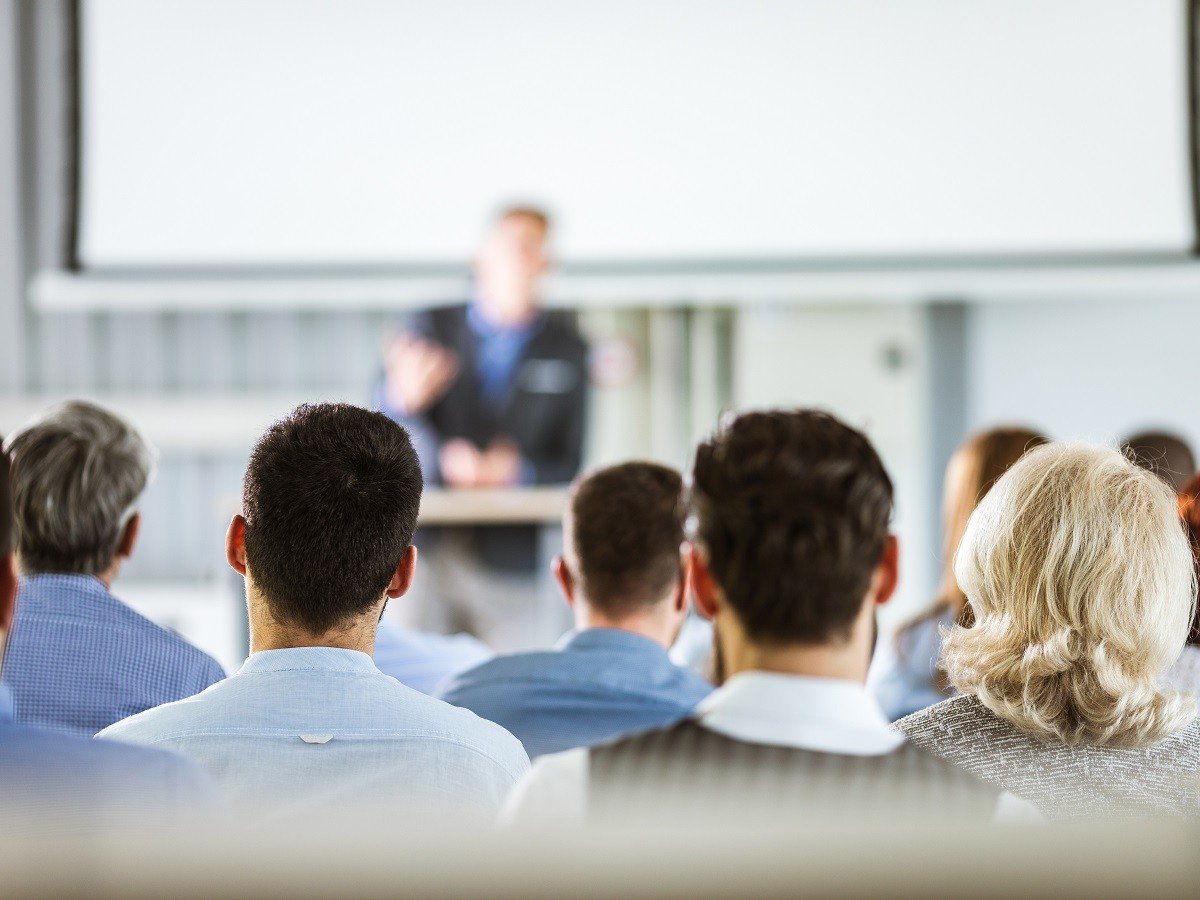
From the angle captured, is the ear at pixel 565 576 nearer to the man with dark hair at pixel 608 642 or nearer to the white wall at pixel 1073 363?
the man with dark hair at pixel 608 642

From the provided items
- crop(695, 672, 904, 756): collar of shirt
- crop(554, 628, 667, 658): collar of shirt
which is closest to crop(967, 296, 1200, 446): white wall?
crop(554, 628, 667, 658): collar of shirt

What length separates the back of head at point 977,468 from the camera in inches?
91.0

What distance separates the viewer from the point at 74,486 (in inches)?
72.4

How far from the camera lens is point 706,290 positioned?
Answer: 456 cm

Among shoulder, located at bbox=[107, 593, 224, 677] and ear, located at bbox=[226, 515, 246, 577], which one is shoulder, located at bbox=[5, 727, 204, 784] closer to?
ear, located at bbox=[226, 515, 246, 577]

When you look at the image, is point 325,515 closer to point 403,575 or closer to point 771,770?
point 403,575

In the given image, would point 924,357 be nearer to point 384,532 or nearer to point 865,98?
point 865,98

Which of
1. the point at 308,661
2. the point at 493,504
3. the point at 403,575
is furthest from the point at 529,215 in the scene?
the point at 308,661

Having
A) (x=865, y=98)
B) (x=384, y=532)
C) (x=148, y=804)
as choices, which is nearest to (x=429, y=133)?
(x=865, y=98)

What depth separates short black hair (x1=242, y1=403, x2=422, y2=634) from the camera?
1290 millimetres

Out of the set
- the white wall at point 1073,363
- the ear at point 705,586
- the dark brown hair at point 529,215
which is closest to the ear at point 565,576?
the ear at point 705,586

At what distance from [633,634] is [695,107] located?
3188 mm

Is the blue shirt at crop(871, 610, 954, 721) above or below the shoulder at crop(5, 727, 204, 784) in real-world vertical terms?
below

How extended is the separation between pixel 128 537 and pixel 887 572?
1.33m
